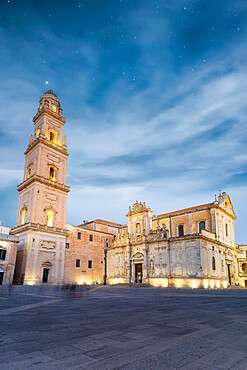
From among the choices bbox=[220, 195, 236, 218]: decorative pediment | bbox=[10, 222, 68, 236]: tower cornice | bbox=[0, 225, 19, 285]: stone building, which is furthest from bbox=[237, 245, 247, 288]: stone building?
bbox=[0, 225, 19, 285]: stone building

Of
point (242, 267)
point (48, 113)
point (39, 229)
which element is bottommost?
point (242, 267)

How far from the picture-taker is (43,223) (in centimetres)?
3756

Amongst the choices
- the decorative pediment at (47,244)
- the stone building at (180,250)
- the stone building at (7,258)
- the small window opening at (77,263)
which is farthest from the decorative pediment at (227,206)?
the stone building at (7,258)

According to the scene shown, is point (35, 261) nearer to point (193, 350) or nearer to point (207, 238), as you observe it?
point (207, 238)

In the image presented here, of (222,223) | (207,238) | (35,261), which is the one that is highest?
(222,223)

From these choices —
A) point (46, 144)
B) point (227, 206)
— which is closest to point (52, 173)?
point (46, 144)

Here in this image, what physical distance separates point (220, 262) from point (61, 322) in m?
37.8

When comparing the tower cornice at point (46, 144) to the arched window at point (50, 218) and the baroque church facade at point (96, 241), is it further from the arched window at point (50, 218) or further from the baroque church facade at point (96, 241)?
the arched window at point (50, 218)

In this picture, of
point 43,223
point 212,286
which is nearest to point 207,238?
point 212,286

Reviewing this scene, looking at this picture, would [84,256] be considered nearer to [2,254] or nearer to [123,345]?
[2,254]

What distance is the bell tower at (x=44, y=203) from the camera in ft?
115

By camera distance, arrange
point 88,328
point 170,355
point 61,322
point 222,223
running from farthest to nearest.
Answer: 1. point 222,223
2. point 61,322
3. point 88,328
4. point 170,355

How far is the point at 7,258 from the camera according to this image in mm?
31484

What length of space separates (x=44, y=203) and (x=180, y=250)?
20658mm
